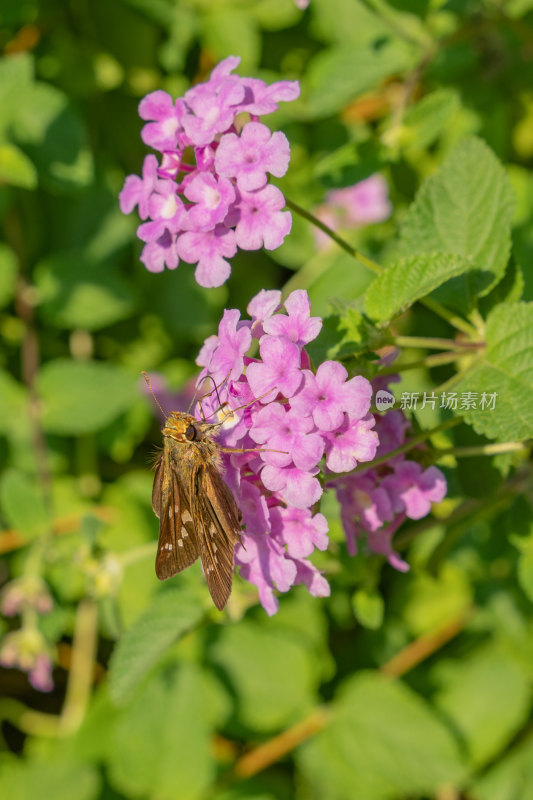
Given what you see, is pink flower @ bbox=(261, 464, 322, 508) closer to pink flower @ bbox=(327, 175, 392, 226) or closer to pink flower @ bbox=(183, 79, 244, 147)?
pink flower @ bbox=(183, 79, 244, 147)

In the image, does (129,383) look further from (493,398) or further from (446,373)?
(493,398)

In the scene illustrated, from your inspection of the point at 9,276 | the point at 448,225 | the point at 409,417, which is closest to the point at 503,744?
the point at 409,417

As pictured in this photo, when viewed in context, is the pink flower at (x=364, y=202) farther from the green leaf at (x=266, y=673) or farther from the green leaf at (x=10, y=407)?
the green leaf at (x=266, y=673)

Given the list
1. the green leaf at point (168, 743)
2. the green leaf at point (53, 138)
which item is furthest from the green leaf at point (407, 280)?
the green leaf at point (168, 743)

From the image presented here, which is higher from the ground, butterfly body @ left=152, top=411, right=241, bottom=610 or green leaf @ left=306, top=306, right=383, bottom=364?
green leaf @ left=306, top=306, right=383, bottom=364

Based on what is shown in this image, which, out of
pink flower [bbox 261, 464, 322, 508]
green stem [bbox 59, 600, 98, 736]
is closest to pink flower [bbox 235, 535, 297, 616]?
pink flower [bbox 261, 464, 322, 508]

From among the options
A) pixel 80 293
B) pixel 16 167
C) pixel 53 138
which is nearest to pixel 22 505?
pixel 80 293
